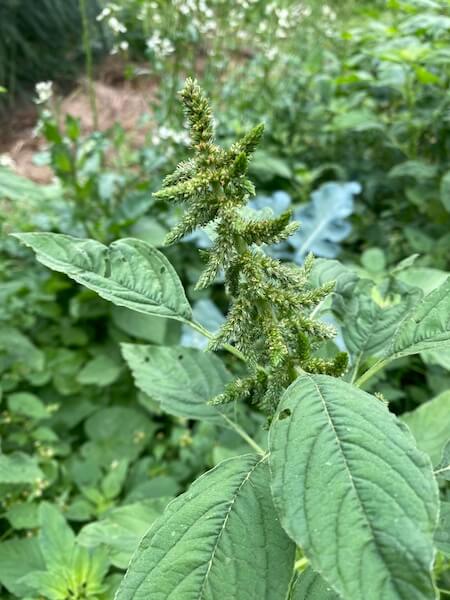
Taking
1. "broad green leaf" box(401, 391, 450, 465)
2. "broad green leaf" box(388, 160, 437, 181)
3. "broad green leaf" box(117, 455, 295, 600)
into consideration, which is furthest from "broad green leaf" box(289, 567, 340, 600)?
"broad green leaf" box(388, 160, 437, 181)

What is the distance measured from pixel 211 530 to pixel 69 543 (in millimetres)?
851

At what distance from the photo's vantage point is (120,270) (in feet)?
3.60

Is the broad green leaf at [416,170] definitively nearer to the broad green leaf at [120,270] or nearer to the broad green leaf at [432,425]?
the broad green leaf at [432,425]

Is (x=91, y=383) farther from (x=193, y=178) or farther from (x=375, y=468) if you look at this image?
(x=375, y=468)

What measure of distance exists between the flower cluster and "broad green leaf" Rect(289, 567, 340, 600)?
0.26 meters

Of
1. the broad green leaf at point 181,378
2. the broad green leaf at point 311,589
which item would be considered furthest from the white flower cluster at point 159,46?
the broad green leaf at point 311,589

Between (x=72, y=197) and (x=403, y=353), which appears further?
(x=72, y=197)

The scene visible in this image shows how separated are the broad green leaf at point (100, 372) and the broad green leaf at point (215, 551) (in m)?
1.48

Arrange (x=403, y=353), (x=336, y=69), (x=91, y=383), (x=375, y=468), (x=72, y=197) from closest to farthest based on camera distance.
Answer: (x=375, y=468), (x=403, y=353), (x=91, y=383), (x=72, y=197), (x=336, y=69)

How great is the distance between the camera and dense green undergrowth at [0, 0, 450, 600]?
Answer: 798mm

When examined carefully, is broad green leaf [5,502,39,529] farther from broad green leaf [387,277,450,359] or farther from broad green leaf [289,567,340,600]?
broad green leaf [387,277,450,359]

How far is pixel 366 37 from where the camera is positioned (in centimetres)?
266

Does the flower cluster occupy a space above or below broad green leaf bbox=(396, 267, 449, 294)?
above

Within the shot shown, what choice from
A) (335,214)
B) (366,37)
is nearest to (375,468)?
(335,214)
